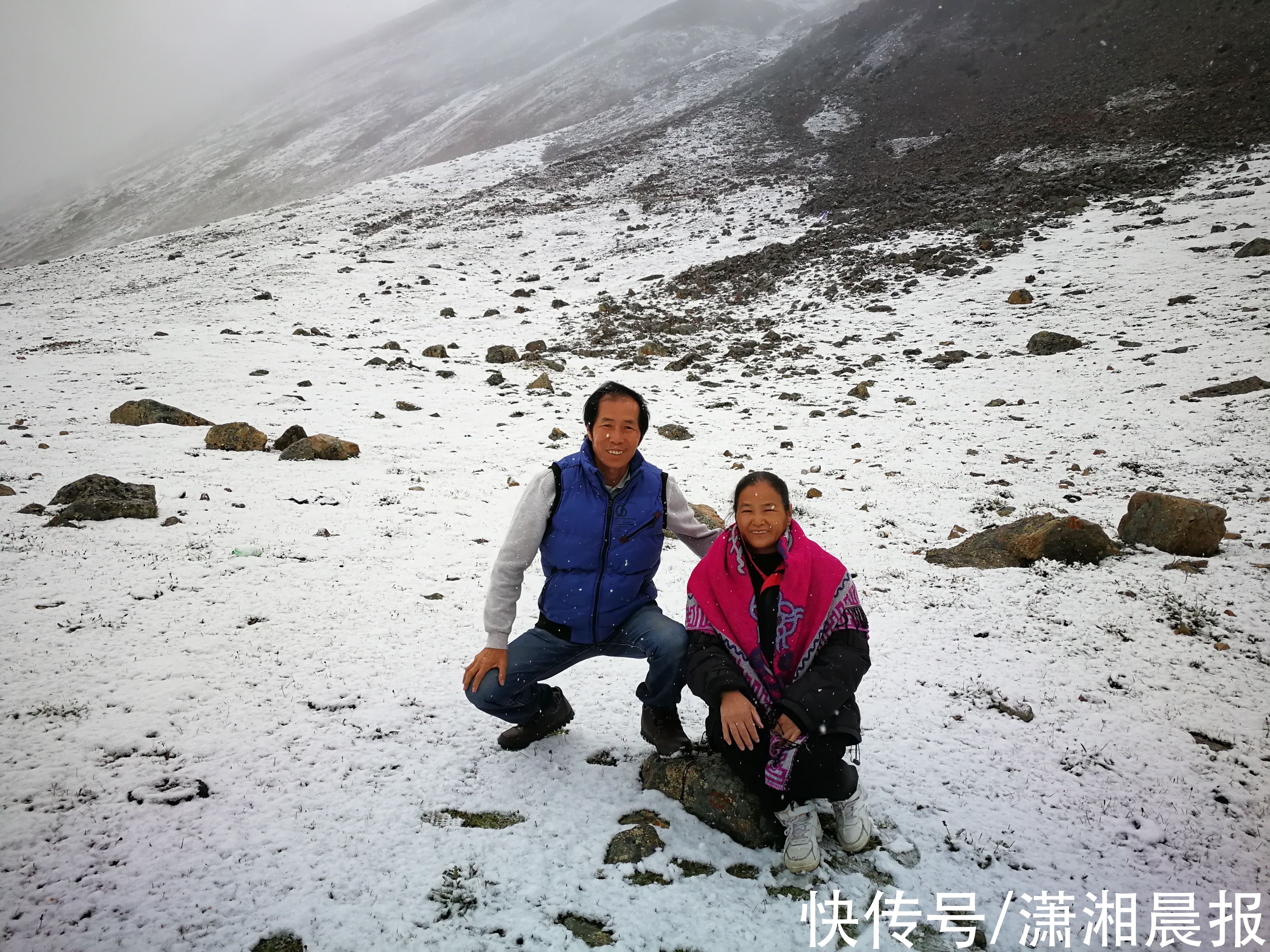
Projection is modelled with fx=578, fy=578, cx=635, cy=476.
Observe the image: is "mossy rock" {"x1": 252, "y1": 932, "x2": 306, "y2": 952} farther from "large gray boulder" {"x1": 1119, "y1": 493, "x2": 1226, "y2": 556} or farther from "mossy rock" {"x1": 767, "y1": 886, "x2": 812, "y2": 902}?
"large gray boulder" {"x1": 1119, "y1": 493, "x2": 1226, "y2": 556}

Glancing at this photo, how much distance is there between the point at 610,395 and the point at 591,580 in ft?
3.28

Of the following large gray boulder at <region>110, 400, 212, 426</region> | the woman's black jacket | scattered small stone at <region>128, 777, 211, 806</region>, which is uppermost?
large gray boulder at <region>110, 400, 212, 426</region>

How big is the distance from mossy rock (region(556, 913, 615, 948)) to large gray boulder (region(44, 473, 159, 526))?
609 cm

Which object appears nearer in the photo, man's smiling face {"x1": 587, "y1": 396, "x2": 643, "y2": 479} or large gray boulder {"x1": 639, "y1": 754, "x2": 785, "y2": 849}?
large gray boulder {"x1": 639, "y1": 754, "x2": 785, "y2": 849}

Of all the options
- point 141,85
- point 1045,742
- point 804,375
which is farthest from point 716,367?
point 141,85

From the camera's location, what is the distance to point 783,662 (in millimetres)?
2742

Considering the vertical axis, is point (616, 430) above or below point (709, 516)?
above

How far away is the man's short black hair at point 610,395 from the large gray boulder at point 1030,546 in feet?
13.1

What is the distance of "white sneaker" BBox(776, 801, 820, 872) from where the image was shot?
250cm

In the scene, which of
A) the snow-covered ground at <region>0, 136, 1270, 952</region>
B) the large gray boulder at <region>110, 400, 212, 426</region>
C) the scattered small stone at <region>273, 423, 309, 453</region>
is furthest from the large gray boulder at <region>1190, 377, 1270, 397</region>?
the large gray boulder at <region>110, 400, 212, 426</region>

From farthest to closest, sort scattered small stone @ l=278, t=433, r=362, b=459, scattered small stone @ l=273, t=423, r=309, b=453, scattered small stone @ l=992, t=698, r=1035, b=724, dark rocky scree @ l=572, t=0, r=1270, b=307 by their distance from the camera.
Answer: dark rocky scree @ l=572, t=0, r=1270, b=307
scattered small stone @ l=273, t=423, r=309, b=453
scattered small stone @ l=278, t=433, r=362, b=459
scattered small stone @ l=992, t=698, r=1035, b=724

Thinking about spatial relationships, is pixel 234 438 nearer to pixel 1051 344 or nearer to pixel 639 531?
pixel 639 531

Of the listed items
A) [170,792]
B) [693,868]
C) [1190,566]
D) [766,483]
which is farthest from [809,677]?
[1190,566]

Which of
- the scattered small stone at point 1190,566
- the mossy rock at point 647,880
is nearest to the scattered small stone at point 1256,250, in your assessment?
the scattered small stone at point 1190,566
